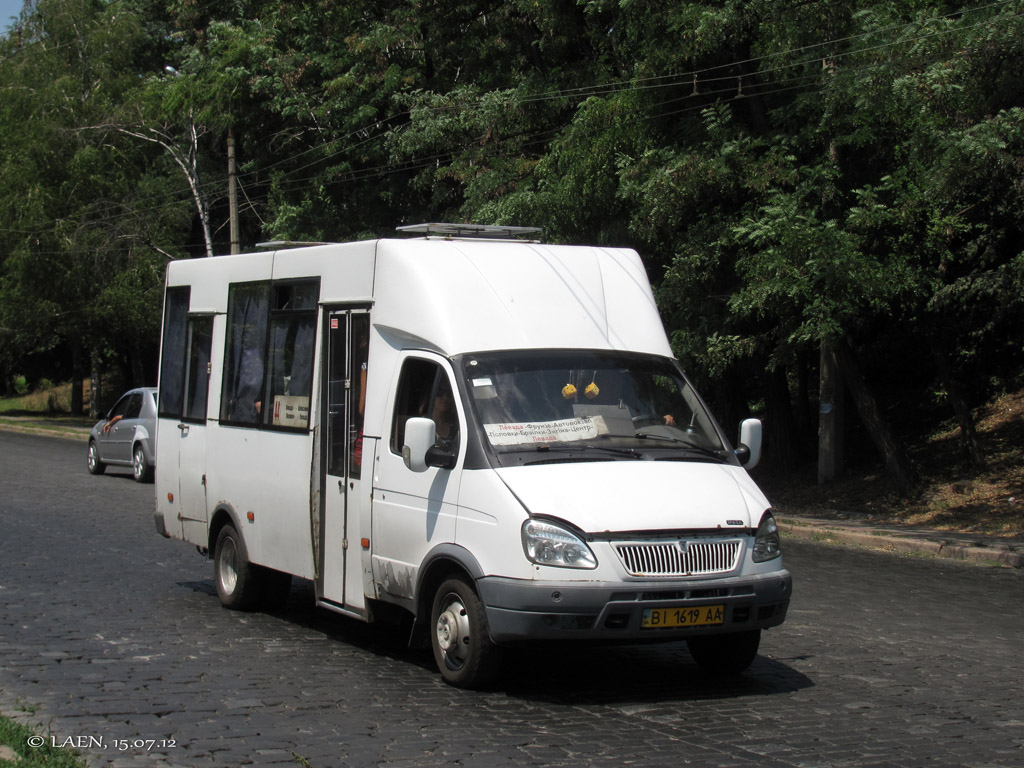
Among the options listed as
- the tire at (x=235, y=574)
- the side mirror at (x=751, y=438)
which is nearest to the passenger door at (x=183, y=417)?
the tire at (x=235, y=574)

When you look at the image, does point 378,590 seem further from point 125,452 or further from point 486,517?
point 125,452

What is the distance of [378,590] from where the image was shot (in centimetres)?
817

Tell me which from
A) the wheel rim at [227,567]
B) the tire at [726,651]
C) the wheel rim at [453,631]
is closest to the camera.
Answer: the wheel rim at [453,631]

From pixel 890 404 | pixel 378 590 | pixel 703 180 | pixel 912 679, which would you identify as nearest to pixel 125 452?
pixel 703 180

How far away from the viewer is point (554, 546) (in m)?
6.86

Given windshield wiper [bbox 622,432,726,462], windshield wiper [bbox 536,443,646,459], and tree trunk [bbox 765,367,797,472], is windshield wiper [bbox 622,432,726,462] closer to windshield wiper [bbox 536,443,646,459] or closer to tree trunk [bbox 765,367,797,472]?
windshield wiper [bbox 536,443,646,459]

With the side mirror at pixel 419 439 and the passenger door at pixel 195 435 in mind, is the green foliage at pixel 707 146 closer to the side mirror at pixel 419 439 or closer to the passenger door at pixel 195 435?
the passenger door at pixel 195 435

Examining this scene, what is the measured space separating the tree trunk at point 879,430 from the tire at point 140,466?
41.0 ft

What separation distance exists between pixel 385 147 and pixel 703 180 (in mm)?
12527

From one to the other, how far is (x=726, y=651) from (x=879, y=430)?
1271 centimetres

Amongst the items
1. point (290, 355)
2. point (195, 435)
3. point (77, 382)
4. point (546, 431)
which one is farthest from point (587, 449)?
point (77, 382)

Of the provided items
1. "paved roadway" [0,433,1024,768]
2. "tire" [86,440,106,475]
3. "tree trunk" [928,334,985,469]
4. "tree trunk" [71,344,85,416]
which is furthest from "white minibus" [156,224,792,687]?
"tree trunk" [71,344,85,416]

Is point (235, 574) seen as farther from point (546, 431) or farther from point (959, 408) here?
point (959, 408)

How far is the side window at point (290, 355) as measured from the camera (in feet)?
30.6
